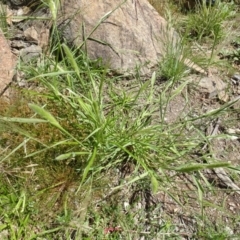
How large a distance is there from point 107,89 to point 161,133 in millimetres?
514

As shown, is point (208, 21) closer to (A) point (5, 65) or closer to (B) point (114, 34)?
(B) point (114, 34)

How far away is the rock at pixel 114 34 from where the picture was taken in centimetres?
229

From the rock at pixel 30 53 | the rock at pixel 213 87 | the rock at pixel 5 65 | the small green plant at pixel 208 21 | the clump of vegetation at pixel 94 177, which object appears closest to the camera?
the clump of vegetation at pixel 94 177

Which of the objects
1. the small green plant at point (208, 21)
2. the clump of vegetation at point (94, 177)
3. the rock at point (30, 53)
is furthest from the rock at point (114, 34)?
the clump of vegetation at point (94, 177)

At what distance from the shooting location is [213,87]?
238cm

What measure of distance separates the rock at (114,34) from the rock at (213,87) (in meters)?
0.30

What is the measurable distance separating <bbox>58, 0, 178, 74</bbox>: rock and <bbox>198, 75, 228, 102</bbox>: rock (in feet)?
0.99

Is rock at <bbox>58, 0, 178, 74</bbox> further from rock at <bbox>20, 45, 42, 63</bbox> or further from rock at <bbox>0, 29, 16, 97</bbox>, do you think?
rock at <bbox>0, 29, 16, 97</bbox>

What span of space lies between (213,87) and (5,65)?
1.17 m

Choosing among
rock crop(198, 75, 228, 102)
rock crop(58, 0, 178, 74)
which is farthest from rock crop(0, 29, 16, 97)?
rock crop(198, 75, 228, 102)

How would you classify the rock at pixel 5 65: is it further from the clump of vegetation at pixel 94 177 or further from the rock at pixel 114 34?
the rock at pixel 114 34

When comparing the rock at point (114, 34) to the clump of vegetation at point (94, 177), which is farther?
the rock at point (114, 34)

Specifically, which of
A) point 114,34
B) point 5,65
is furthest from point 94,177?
point 114,34

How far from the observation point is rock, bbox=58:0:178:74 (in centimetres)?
229
